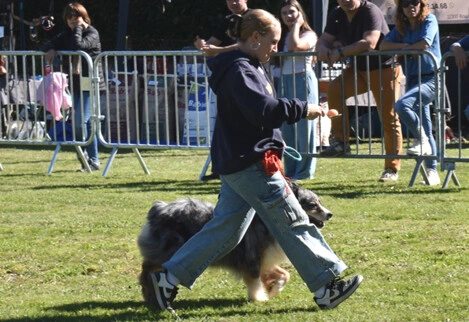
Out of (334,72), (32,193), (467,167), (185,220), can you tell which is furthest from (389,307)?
(334,72)

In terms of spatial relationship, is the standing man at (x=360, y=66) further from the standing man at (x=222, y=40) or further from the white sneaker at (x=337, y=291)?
the white sneaker at (x=337, y=291)

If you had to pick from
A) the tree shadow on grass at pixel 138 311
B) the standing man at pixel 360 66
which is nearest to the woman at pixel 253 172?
the tree shadow on grass at pixel 138 311

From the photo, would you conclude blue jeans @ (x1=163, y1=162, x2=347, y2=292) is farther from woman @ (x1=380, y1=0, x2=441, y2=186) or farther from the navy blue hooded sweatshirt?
woman @ (x1=380, y1=0, x2=441, y2=186)

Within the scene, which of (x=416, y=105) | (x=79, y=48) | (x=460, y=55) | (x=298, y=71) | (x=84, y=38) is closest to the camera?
(x=460, y=55)

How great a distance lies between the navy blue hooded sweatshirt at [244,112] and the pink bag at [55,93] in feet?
24.1

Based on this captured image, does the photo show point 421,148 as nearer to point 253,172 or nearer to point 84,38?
point 84,38

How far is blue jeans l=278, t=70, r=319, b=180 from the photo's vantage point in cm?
1070

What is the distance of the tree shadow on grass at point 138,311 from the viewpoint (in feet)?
18.2

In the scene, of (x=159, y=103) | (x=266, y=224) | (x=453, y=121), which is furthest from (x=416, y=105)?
(x=453, y=121)

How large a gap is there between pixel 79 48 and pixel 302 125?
9.62 ft

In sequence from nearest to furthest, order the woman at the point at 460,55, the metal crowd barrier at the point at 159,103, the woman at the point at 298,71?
the woman at the point at 460,55
the woman at the point at 298,71
the metal crowd barrier at the point at 159,103

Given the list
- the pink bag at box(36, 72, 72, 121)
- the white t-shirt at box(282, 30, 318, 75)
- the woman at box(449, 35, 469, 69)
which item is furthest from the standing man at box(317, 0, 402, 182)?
the pink bag at box(36, 72, 72, 121)

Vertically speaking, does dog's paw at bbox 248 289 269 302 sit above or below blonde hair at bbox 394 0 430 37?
below

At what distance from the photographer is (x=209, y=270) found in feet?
19.7
